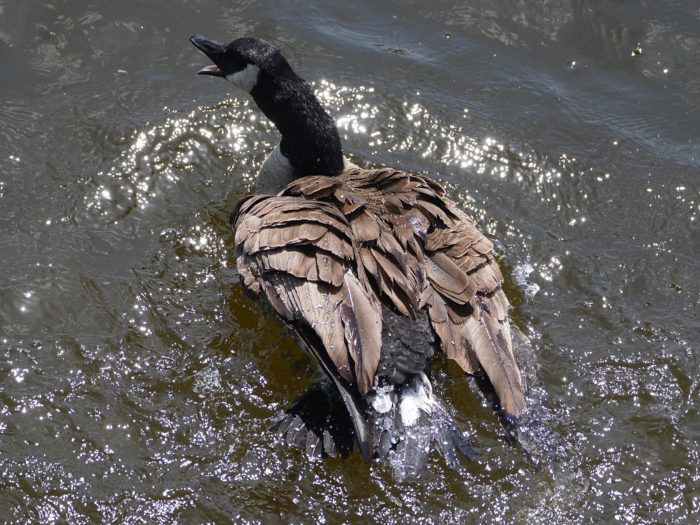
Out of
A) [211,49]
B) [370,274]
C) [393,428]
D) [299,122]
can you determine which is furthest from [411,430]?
[211,49]

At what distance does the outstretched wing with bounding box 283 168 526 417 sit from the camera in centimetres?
475

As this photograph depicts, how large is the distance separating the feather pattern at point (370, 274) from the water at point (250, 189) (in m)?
0.54

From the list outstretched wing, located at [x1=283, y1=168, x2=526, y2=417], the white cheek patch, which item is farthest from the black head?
outstretched wing, located at [x1=283, y1=168, x2=526, y2=417]

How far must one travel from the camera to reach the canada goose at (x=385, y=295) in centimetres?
453

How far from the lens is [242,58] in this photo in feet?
20.1

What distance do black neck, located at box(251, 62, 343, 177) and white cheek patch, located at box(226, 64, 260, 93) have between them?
0.04 meters

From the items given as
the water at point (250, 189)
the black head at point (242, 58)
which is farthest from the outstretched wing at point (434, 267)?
the black head at point (242, 58)

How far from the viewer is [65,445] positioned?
4.64 meters

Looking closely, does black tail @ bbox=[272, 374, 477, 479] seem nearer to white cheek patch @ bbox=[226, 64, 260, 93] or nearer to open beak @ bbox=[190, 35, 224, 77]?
→ white cheek patch @ bbox=[226, 64, 260, 93]

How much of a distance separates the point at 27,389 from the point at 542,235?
3.78m

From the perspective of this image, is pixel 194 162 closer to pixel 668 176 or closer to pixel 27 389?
pixel 27 389

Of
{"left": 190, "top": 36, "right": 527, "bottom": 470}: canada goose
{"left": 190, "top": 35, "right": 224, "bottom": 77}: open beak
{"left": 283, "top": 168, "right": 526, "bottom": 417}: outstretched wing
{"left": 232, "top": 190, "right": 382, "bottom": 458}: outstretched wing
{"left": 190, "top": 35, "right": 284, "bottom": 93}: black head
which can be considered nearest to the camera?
{"left": 232, "top": 190, "right": 382, "bottom": 458}: outstretched wing

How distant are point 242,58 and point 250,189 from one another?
44.0 inches

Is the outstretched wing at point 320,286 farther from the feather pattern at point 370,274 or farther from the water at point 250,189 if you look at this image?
the water at point 250,189
